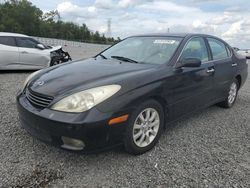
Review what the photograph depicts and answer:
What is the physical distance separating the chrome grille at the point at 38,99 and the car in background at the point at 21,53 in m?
6.09

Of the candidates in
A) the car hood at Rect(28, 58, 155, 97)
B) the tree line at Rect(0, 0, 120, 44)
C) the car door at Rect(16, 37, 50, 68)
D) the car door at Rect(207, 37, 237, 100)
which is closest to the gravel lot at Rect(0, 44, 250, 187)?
the car hood at Rect(28, 58, 155, 97)

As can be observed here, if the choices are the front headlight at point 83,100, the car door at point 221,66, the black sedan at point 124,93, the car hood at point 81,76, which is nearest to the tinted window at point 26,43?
the black sedan at point 124,93

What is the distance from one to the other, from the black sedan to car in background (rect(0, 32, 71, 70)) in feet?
17.2

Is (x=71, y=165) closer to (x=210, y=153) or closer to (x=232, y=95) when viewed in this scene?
(x=210, y=153)

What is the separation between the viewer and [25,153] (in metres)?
3.22

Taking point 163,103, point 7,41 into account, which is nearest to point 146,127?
point 163,103

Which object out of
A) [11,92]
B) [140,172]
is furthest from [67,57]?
[140,172]

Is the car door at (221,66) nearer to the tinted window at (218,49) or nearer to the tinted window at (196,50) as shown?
the tinted window at (218,49)

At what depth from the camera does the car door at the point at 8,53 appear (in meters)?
8.58

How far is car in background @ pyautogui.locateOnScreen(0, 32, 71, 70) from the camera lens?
8672 mm

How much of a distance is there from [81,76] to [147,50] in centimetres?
128

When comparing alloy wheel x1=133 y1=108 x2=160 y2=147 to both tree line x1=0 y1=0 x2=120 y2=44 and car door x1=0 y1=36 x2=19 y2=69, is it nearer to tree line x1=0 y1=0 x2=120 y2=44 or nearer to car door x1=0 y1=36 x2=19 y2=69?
car door x1=0 y1=36 x2=19 y2=69

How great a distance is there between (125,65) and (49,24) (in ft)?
287

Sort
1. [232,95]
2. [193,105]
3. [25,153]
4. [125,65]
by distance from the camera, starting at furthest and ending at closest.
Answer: [232,95] < [193,105] < [125,65] < [25,153]
